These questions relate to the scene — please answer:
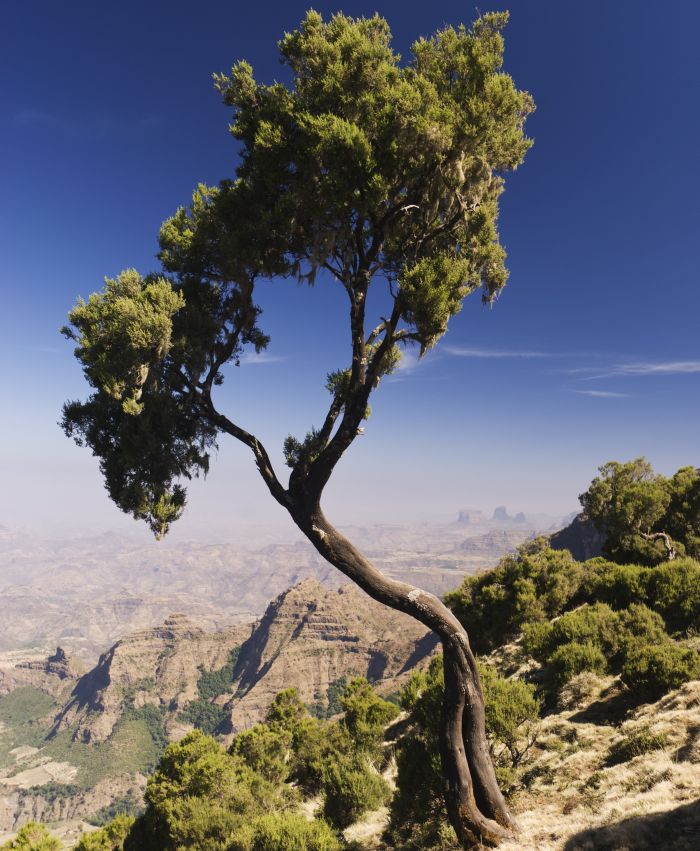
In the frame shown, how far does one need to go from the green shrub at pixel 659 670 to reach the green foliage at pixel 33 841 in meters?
32.9

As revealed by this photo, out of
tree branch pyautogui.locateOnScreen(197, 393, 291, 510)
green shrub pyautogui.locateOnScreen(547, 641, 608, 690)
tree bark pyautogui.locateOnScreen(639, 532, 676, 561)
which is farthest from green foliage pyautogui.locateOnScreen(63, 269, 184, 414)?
tree bark pyautogui.locateOnScreen(639, 532, 676, 561)

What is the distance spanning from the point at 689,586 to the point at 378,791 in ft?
67.5

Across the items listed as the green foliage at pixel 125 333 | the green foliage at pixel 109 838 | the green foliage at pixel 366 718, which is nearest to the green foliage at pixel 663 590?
the green foliage at pixel 366 718

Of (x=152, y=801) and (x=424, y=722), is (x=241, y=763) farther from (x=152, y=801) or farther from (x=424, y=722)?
(x=424, y=722)

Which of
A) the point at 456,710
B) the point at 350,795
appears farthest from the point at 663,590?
the point at 456,710

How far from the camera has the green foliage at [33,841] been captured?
78.2ft

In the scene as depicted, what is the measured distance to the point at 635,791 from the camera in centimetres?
962

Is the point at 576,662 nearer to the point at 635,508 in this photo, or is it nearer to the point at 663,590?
the point at 663,590

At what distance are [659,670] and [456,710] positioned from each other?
12.7 metres

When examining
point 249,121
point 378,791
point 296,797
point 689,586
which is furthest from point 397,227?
point 296,797

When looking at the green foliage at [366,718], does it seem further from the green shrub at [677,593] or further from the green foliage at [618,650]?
the green shrub at [677,593]

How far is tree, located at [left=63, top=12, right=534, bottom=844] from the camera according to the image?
28.8 feet

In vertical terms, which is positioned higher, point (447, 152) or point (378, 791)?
point (447, 152)

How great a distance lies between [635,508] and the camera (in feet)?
126
